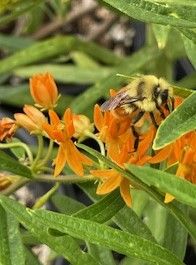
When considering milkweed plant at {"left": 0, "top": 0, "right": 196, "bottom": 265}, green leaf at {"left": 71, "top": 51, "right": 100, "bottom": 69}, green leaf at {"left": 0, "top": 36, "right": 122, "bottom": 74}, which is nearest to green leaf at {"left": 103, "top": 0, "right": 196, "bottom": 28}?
milkweed plant at {"left": 0, "top": 0, "right": 196, "bottom": 265}

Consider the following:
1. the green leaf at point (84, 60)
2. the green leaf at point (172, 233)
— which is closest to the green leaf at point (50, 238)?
the green leaf at point (172, 233)

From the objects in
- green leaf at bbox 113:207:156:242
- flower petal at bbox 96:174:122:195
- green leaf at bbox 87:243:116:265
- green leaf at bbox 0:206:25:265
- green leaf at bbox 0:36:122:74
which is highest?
flower petal at bbox 96:174:122:195

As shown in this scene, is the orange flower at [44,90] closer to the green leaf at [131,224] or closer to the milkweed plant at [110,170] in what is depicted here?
the milkweed plant at [110,170]

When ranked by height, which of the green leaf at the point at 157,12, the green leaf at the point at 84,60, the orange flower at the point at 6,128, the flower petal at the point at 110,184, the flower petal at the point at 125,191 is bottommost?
the green leaf at the point at 84,60

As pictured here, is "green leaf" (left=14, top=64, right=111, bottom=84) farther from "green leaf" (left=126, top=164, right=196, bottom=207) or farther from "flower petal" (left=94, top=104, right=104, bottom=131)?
"green leaf" (left=126, top=164, right=196, bottom=207)

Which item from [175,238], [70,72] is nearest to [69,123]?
[175,238]

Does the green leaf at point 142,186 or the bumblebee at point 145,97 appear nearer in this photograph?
the green leaf at point 142,186

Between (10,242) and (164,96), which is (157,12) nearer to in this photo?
(164,96)
